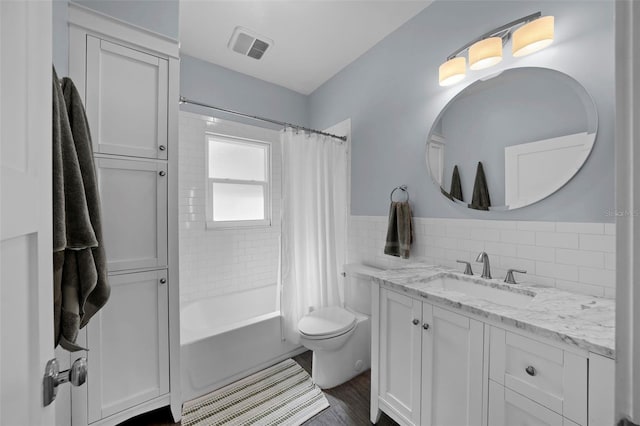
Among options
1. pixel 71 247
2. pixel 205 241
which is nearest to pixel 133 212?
pixel 71 247

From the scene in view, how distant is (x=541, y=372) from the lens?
915mm

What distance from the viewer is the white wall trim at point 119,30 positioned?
1291 mm

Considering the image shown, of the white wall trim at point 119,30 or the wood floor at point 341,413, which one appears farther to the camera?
the wood floor at point 341,413

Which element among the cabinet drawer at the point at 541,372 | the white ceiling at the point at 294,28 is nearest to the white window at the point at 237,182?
the white ceiling at the point at 294,28

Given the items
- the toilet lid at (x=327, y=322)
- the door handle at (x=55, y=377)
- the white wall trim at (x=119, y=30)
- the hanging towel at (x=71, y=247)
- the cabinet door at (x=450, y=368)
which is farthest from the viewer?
the toilet lid at (x=327, y=322)

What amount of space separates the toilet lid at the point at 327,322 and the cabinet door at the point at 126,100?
1.50 meters

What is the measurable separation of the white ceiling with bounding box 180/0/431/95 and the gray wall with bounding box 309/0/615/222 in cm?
14

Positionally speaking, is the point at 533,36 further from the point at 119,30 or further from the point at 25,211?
the point at 119,30

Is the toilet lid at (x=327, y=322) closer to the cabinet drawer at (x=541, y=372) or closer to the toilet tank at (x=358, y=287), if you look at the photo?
the toilet tank at (x=358, y=287)

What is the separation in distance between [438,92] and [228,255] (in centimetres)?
242

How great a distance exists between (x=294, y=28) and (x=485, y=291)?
238cm

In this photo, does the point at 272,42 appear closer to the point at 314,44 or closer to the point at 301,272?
the point at 314,44

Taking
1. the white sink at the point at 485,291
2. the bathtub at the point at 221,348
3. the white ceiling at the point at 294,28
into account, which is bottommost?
the bathtub at the point at 221,348

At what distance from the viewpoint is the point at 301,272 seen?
2289 millimetres
